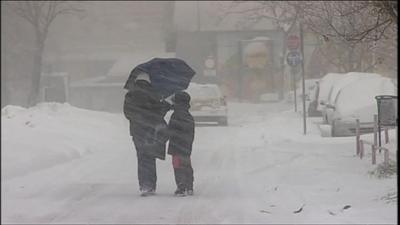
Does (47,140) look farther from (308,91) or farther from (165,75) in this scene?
(308,91)

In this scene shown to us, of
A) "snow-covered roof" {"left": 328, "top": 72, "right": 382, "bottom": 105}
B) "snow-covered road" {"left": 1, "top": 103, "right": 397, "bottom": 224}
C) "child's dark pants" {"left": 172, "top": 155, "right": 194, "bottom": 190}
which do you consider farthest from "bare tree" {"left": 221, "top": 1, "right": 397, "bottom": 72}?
"child's dark pants" {"left": 172, "top": 155, "right": 194, "bottom": 190}

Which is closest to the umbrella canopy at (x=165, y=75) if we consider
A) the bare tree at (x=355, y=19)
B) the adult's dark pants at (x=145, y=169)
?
the adult's dark pants at (x=145, y=169)

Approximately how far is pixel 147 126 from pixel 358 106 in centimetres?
859

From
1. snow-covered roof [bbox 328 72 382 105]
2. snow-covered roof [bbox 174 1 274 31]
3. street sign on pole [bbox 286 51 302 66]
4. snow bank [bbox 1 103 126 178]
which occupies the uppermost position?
A: snow-covered roof [bbox 174 1 274 31]

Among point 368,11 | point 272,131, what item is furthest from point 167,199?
point 272,131

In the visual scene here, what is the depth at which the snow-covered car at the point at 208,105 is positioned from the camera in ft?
69.3

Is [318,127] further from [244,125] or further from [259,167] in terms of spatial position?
[259,167]

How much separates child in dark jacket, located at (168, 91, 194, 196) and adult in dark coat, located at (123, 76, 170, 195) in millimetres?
118

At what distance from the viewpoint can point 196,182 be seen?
31.7 feet

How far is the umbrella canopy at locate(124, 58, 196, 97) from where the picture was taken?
8609 millimetres

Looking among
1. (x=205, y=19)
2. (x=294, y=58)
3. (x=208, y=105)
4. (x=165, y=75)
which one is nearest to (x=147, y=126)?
(x=165, y=75)

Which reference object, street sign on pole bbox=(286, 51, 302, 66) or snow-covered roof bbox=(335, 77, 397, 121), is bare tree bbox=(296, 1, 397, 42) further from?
street sign on pole bbox=(286, 51, 302, 66)

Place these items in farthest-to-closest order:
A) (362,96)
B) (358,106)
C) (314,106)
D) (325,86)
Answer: (314,106) < (325,86) < (362,96) < (358,106)

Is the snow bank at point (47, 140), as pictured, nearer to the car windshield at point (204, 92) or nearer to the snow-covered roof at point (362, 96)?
the car windshield at point (204, 92)
